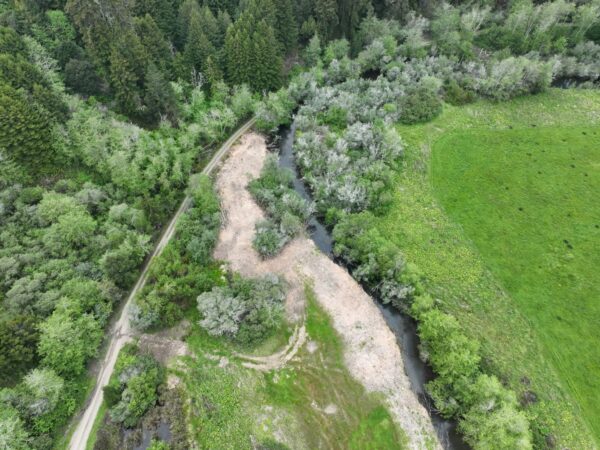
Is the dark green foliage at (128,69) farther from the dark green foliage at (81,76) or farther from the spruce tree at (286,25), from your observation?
the spruce tree at (286,25)

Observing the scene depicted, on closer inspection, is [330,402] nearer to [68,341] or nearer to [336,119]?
[68,341]

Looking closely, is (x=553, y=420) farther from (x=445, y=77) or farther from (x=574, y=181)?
(x=445, y=77)

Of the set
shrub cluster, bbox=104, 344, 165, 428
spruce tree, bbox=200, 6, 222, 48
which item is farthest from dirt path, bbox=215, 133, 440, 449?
spruce tree, bbox=200, 6, 222, 48

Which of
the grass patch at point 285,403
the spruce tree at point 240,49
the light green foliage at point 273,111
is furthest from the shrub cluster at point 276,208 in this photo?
the spruce tree at point 240,49

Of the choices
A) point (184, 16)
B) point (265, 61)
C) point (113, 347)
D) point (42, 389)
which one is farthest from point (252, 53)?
point (42, 389)

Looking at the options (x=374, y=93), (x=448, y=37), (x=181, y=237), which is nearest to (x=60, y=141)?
(x=181, y=237)

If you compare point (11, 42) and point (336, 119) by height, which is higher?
point (11, 42)
